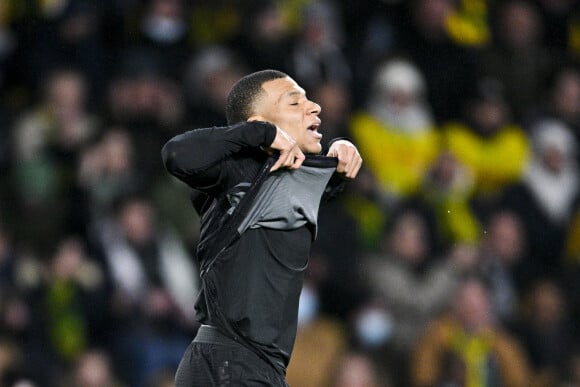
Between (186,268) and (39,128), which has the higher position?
(39,128)

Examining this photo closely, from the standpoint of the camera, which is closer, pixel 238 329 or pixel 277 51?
pixel 238 329

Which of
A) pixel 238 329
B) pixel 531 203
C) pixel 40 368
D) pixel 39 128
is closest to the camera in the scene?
pixel 238 329

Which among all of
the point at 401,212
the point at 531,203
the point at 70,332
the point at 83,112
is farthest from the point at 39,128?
the point at 531,203

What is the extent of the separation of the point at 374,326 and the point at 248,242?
4.33m

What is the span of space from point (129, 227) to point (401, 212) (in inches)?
77.2

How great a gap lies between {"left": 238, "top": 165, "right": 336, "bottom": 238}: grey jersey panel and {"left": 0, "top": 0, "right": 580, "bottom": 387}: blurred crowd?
344cm

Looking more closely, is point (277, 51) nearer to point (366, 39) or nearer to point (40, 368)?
point (366, 39)

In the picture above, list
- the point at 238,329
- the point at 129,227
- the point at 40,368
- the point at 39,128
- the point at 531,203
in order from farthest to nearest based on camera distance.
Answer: the point at 531,203 < the point at 39,128 < the point at 129,227 < the point at 40,368 < the point at 238,329

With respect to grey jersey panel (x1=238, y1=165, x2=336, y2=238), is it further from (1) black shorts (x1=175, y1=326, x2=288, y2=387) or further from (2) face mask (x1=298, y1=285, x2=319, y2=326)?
(2) face mask (x1=298, y1=285, x2=319, y2=326)

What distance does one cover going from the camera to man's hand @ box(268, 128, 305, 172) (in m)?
3.83

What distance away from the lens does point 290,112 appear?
409 cm

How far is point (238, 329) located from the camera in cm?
385

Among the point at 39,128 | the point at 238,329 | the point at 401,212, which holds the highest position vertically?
the point at 238,329

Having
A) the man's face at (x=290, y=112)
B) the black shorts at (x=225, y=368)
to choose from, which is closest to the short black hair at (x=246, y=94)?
the man's face at (x=290, y=112)
